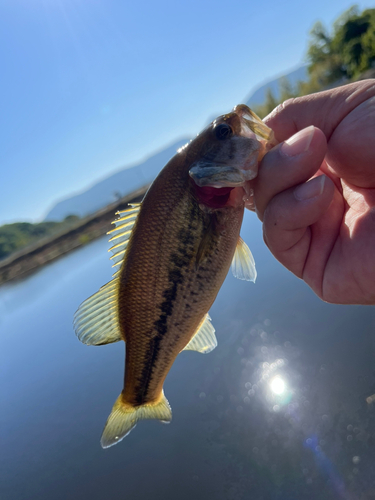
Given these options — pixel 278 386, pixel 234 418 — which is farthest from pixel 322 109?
pixel 234 418

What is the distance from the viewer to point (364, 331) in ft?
16.1

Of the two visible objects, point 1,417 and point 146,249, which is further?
point 1,417

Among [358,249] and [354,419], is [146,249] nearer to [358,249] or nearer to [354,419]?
[358,249]

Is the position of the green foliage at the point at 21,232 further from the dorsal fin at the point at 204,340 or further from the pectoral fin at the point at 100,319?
the dorsal fin at the point at 204,340

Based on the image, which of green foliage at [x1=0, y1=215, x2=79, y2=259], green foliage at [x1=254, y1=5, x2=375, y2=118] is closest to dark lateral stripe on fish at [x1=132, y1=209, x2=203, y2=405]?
green foliage at [x1=254, y1=5, x2=375, y2=118]

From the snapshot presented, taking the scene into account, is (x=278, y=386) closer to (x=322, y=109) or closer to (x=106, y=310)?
(x=106, y=310)

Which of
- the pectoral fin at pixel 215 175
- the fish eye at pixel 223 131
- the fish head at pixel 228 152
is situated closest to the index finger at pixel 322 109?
the fish head at pixel 228 152

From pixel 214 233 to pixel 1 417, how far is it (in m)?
7.25

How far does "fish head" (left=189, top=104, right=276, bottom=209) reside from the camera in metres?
2.14

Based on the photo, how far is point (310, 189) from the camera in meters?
1.88

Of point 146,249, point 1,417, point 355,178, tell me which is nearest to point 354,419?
point 355,178

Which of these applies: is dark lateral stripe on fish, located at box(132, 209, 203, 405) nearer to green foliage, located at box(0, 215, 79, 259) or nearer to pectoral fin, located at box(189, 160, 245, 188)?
pectoral fin, located at box(189, 160, 245, 188)

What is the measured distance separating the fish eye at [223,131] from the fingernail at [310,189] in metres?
0.72

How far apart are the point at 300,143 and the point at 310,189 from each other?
0.29m
